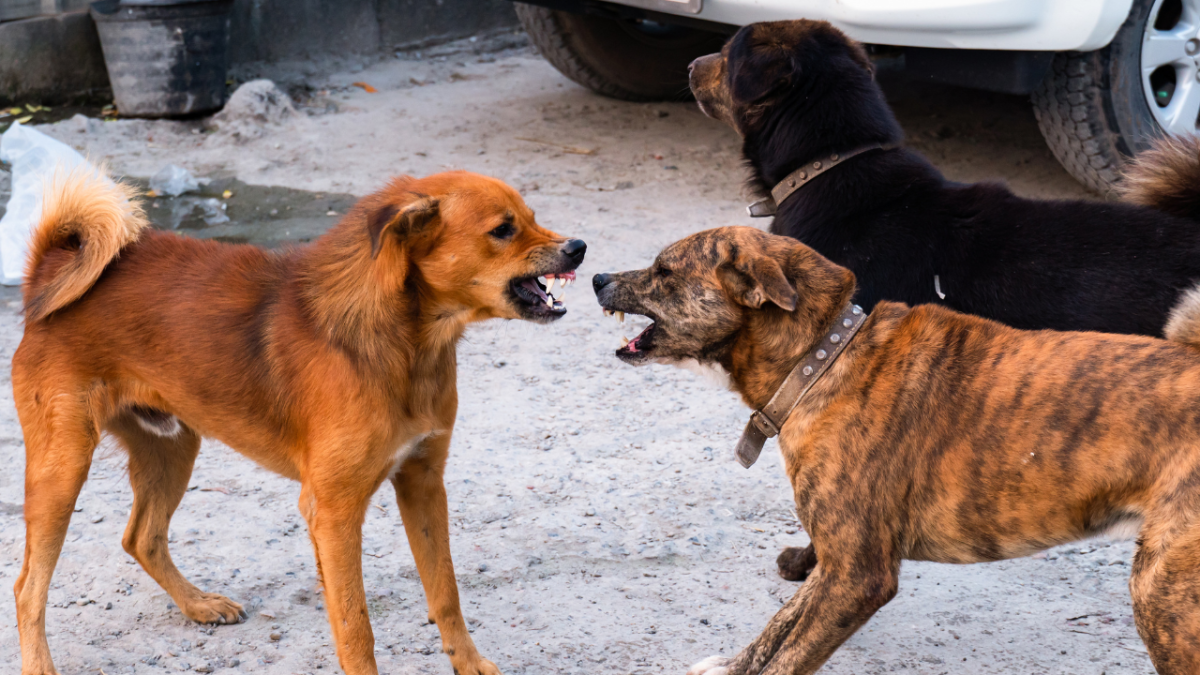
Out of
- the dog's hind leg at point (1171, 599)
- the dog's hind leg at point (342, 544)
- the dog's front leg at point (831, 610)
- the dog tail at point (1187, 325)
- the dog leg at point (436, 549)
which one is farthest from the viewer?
the dog leg at point (436, 549)

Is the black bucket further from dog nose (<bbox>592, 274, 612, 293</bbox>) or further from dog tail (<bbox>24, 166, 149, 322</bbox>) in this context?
dog nose (<bbox>592, 274, 612, 293</bbox>)

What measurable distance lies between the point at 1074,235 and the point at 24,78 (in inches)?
297

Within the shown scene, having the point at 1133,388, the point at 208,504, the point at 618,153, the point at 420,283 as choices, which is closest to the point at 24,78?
the point at 618,153

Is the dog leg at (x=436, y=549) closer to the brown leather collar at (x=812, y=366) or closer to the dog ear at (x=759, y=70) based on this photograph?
the brown leather collar at (x=812, y=366)

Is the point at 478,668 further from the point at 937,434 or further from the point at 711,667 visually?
the point at 937,434

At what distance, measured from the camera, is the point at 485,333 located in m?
5.46

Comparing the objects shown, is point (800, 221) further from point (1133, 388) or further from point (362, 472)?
point (362, 472)

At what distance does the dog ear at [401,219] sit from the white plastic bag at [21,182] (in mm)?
2977

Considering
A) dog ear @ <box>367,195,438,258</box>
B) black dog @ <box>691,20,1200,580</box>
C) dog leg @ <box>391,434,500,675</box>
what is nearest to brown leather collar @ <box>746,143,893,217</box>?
black dog @ <box>691,20,1200,580</box>

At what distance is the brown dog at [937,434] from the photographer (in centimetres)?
260

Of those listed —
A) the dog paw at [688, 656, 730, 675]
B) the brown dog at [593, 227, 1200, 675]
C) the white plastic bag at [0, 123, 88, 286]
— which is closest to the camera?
the brown dog at [593, 227, 1200, 675]

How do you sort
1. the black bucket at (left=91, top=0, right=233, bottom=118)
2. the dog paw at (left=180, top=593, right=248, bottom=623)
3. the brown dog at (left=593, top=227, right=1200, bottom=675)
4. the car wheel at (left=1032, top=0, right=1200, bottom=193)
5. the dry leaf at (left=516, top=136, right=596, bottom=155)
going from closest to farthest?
the brown dog at (left=593, top=227, right=1200, bottom=675) → the dog paw at (left=180, top=593, right=248, bottom=623) → the car wheel at (left=1032, top=0, right=1200, bottom=193) → the dry leaf at (left=516, top=136, right=596, bottom=155) → the black bucket at (left=91, top=0, right=233, bottom=118)

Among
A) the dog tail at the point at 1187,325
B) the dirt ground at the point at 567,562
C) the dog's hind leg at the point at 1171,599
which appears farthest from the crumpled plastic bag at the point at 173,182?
the dog's hind leg at the point at 1171,599

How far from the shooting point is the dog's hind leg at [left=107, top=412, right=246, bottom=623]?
3.50 metres
